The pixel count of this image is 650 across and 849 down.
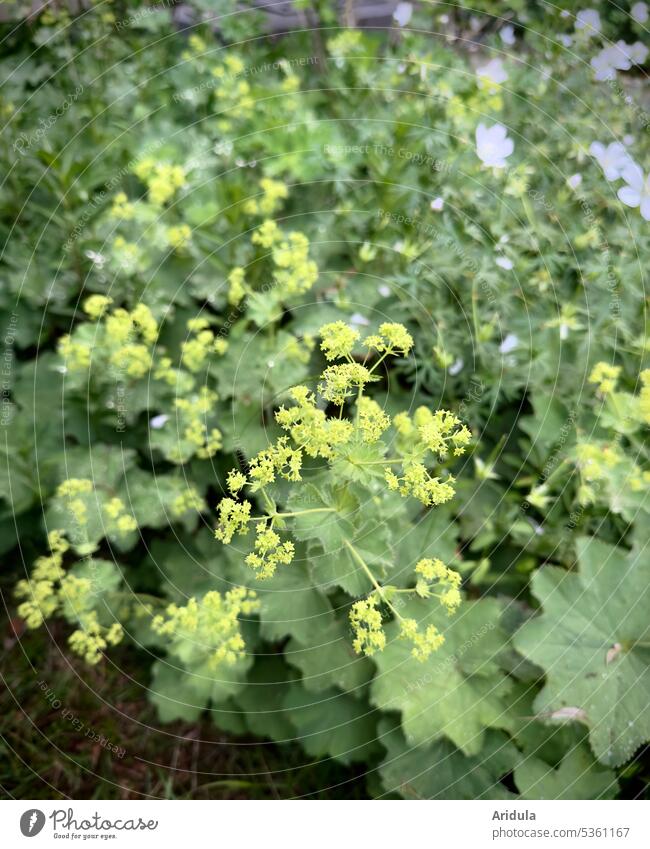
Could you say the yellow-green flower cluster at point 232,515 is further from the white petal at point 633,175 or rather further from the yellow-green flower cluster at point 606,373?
the white petal at point 633,175

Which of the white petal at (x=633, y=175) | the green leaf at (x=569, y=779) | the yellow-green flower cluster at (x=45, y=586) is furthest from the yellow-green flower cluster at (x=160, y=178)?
the green leaf at (x=569, y=779)

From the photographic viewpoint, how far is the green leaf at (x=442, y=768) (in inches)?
51.0

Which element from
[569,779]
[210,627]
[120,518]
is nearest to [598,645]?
[569,779]

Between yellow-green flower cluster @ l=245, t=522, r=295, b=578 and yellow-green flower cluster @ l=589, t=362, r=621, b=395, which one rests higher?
yellow-green flower cluster @ l=589, t=362, r=621, b=395

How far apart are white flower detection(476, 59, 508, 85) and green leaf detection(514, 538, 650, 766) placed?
106 cm

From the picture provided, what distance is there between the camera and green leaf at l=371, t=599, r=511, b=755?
49.7 inches

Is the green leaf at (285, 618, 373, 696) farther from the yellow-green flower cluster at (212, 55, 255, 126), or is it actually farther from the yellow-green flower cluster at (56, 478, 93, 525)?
the yellow-green flower cluster at (212, 55, 255, 126)

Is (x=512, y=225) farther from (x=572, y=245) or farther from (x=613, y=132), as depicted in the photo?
(x=613, y=132)

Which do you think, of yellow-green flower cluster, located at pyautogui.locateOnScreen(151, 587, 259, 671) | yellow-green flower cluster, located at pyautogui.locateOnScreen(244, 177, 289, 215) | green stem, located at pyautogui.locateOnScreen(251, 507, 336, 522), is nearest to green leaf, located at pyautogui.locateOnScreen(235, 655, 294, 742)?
yellow-green flower cluster, located at pyautogui.locateOnScreen(151, 587, 259, 671)

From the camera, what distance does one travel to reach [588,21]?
5.49 ft

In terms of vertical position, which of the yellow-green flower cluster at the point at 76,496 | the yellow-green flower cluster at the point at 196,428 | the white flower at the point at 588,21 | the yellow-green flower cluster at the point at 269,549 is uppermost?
the white flower at the point at 588,21

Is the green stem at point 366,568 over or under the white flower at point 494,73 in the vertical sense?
under
